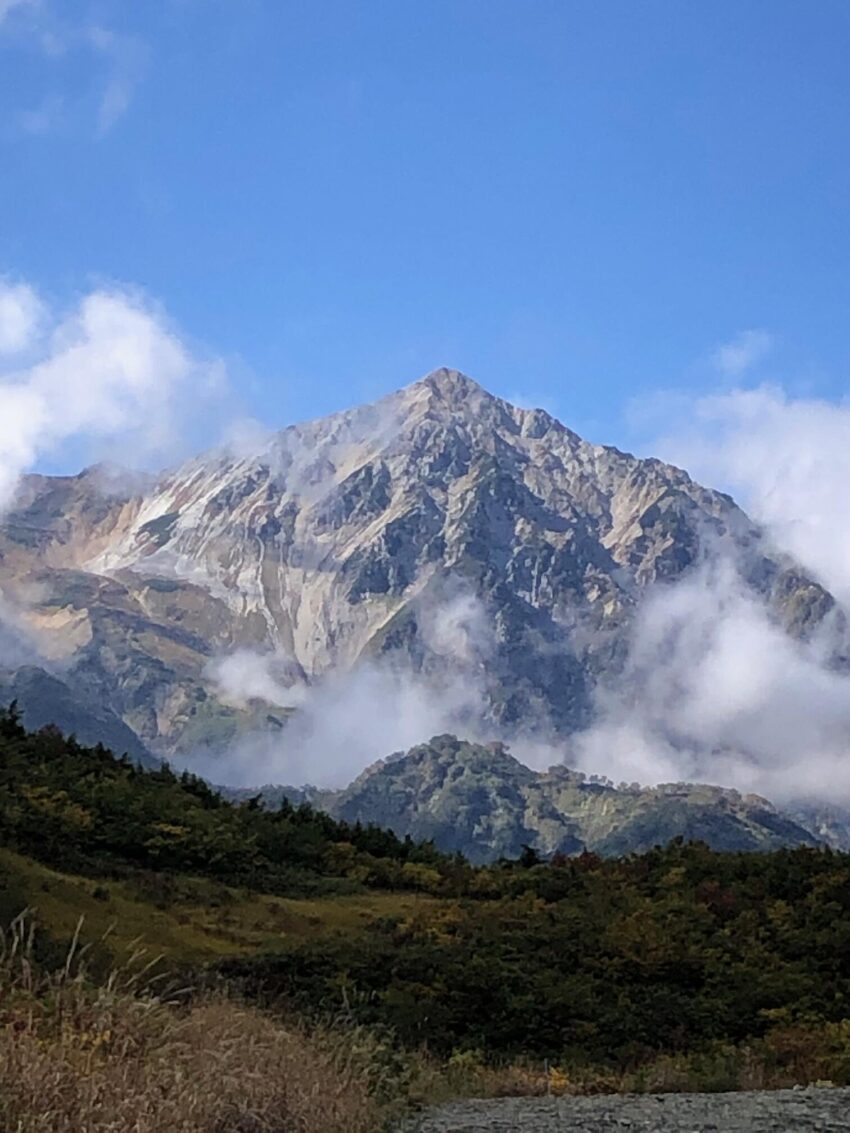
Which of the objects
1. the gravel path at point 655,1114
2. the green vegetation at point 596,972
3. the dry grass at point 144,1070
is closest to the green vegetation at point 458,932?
the green vegetation at point 596,972

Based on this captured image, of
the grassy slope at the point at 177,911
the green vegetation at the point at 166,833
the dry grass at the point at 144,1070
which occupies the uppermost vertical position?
the green vegetation at the point at 166,833

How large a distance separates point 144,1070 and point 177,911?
19.7 meters

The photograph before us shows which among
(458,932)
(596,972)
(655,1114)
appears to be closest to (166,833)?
(458,932)

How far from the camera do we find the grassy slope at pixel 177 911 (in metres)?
23.1

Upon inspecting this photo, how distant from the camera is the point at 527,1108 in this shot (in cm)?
1203

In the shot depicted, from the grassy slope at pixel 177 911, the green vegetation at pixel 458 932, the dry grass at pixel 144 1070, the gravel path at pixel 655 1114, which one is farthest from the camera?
the grassy slope at pixel 177 911

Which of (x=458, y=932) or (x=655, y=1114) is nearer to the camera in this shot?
(x=655, y=1114)

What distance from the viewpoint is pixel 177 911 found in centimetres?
2661

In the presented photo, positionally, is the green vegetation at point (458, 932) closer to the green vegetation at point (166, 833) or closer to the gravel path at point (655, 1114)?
the green vegetation at point (166, 833)

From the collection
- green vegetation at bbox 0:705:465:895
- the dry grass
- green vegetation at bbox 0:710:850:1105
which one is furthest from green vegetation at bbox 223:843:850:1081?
the dry grass

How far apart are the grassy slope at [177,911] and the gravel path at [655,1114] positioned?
378 inches

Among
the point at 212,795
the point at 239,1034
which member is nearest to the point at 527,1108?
the point at 239,1034

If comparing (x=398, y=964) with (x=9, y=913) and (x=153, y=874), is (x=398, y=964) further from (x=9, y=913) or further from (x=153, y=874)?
(x=153, y=874)

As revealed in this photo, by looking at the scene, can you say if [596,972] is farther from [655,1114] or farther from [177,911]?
[655,1114]
